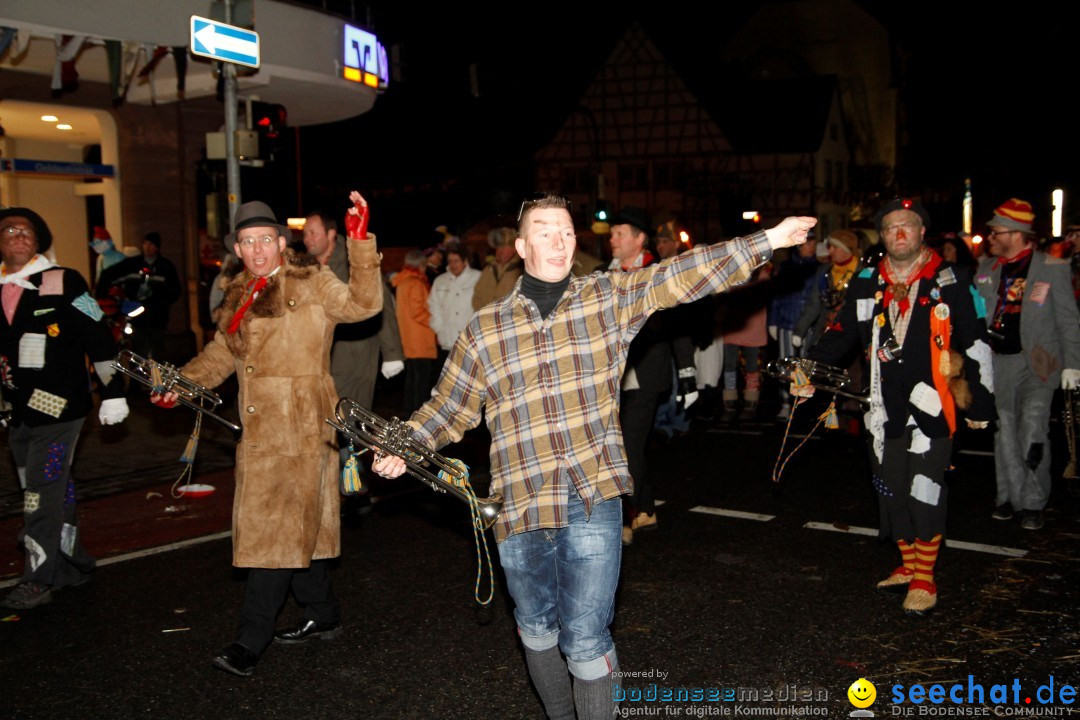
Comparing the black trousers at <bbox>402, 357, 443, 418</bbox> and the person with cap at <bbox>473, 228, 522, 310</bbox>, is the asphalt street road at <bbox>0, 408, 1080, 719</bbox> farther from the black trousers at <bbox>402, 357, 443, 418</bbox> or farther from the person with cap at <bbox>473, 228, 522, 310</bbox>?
the black trousers at <bbox>402, 357, 443, 418</bbox>

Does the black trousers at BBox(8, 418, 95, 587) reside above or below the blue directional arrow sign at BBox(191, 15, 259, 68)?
below

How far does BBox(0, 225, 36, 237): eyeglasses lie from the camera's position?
5.90 metres

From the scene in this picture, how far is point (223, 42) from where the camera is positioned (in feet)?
33.7

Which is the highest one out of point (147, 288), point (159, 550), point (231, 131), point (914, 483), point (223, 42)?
point (223, 42)

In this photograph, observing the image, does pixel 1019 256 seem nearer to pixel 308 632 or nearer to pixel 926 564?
pixel 926 564

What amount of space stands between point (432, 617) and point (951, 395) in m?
3.08

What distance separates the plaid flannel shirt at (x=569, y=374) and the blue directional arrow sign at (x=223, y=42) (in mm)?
7673

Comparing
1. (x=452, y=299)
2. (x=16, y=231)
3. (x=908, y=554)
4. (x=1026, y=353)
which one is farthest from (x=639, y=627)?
(x=452, y=299)

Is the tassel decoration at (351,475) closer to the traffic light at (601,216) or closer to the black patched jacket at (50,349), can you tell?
the black patched jacket at (50,349)

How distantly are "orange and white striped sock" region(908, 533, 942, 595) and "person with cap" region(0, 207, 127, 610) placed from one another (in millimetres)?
4563

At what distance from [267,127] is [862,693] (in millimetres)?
10132

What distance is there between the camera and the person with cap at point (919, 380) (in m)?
5.39

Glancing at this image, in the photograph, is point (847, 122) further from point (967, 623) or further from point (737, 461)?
point (967, 623)

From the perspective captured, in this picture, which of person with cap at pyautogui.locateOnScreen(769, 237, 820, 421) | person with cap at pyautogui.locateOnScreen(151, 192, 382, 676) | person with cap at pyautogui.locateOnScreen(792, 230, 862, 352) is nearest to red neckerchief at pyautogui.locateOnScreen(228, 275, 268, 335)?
person with cap at pyautogui.locateOnScreen(151, 192, 382, 676)
